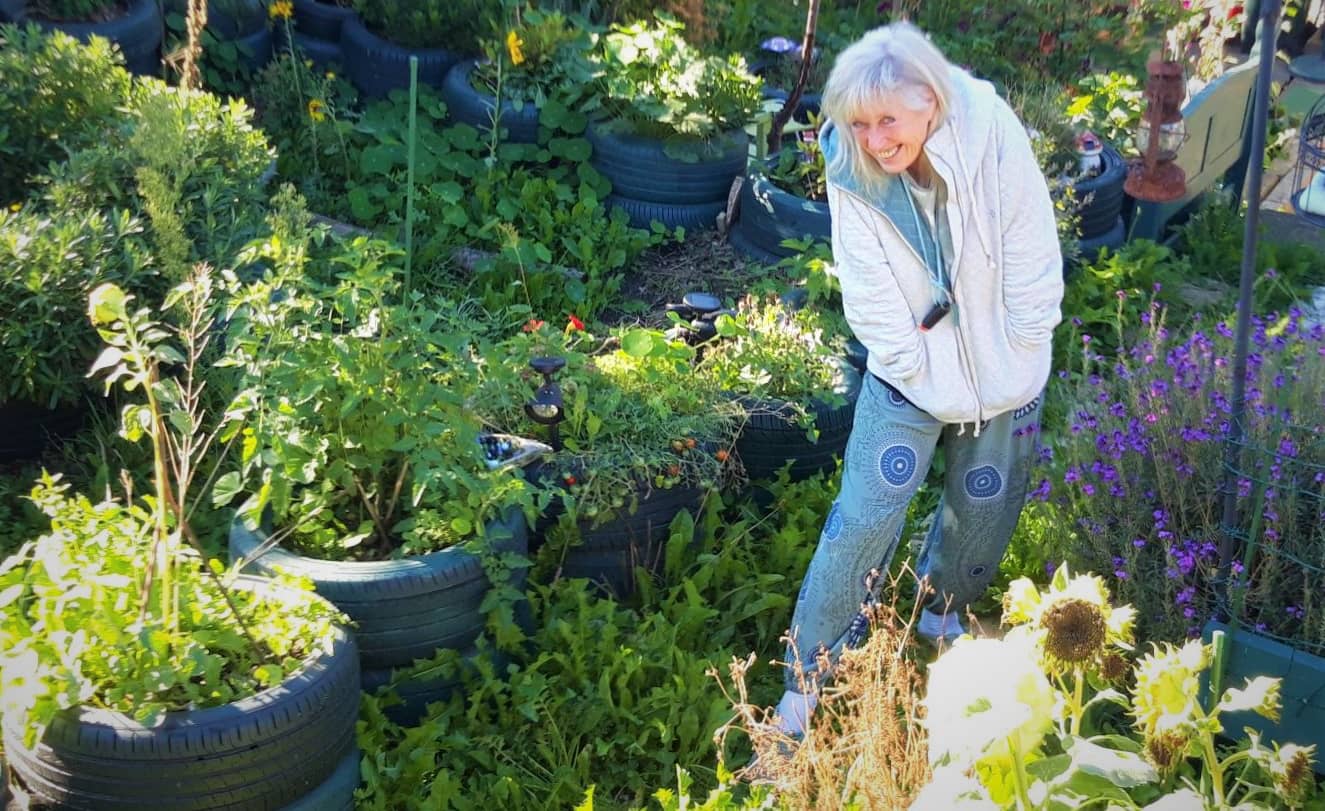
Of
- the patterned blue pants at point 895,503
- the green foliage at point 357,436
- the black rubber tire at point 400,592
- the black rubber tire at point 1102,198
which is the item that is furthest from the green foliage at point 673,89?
the black rubber tire at point 400,592

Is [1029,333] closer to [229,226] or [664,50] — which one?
[229,226]

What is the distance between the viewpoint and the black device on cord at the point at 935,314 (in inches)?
127

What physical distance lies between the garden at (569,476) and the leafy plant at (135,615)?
0.01 m

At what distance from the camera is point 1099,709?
3551 millimetres

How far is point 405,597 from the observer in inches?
134

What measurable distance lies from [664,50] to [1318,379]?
3247mm

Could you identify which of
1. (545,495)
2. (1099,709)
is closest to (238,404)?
(545,495)

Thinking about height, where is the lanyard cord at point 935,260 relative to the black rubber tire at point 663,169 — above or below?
above

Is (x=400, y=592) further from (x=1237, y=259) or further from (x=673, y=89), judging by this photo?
(x=1237, y=259)

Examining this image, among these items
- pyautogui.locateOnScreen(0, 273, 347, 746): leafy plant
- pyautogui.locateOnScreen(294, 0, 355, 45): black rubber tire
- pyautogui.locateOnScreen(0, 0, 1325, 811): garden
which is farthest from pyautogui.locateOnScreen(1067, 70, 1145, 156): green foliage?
pyautogui.locateOnScreen(0, 273, 347, 746): leafy plant

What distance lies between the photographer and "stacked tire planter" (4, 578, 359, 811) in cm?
280

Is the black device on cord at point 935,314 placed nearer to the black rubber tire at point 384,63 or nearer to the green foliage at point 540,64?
the green foliage at point 540,64

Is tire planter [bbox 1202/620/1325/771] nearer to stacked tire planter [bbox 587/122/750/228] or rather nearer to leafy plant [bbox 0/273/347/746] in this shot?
leafy plant [bbox 0/273/347/746]

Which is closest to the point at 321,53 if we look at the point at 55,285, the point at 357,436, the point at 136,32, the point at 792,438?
the point at 136,32
